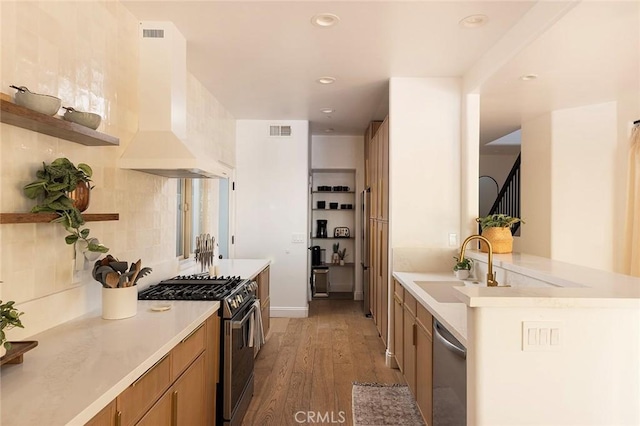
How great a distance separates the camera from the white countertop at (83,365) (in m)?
0.99

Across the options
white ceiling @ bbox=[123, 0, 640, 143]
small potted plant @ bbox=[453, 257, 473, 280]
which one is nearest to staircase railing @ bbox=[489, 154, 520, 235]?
white ceiling @ bbox=[123, 0, 640, 143]

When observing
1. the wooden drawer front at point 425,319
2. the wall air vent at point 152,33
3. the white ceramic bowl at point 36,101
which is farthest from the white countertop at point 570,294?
the wall air vent at point 152,33

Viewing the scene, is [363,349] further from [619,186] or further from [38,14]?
[38,14]

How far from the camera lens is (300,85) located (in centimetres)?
367

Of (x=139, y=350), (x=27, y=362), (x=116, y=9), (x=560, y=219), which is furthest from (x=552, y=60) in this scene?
(x=27, y=362)

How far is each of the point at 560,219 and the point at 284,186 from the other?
3425mm

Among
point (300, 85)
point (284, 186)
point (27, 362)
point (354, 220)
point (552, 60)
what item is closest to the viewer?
point (27, 362)

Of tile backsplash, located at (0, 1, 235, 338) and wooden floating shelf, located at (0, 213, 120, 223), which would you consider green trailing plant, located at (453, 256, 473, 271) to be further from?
wooden floating shelf, located at (0, 213, 120, 223)

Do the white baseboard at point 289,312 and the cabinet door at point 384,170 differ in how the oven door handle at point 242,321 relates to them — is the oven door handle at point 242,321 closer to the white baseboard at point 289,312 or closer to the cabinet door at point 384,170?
the cabinet door at point 384,170

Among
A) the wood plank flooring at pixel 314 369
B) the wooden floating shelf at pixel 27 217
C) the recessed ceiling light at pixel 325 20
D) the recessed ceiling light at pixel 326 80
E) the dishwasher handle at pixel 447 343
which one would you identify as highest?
the recessed ceiling light at pixel 326 80

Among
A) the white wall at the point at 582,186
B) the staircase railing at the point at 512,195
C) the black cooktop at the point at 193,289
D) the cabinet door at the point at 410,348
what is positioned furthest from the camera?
the staircase railing at the point at 512,195

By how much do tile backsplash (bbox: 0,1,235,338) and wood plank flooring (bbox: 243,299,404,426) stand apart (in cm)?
136

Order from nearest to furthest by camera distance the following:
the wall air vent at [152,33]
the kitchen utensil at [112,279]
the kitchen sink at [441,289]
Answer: the kitchen utensil at [112,279] < the wall air vent at [152,33] < the kitchen sink at [441,289]

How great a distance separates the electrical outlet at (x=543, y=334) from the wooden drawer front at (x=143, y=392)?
1415 mm
